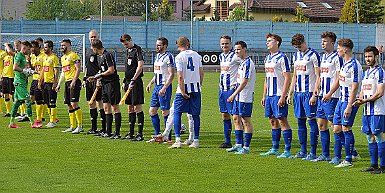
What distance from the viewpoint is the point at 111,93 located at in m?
17.4

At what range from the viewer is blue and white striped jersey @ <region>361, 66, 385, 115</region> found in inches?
484

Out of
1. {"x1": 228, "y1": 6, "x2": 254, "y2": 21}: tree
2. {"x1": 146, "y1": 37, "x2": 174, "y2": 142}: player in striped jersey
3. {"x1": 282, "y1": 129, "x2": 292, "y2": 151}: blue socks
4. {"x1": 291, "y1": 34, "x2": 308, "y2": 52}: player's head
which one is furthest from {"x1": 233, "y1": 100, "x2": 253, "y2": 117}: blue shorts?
{"x1": 228, "y1": 6, "x2": 254, "y2": 21}: tree

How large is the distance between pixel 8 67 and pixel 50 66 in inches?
131

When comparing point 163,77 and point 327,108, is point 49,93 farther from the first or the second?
point 327,108

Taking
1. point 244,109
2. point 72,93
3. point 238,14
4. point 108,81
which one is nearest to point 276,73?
point 244,109

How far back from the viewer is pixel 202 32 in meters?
56.7

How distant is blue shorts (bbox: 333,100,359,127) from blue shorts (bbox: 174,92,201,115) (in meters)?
3.40

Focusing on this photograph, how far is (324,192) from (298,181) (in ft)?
3.08

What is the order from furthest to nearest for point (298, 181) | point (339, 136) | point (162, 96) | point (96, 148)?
1. point (162, 96)
2. point (96, 148)
3. point (339, 136)
4. point (298, 181)

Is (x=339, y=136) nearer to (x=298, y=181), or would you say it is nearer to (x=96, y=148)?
(x=298, y=181)

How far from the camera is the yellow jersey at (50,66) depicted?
64.1 feet

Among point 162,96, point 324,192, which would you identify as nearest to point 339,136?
point 324,192

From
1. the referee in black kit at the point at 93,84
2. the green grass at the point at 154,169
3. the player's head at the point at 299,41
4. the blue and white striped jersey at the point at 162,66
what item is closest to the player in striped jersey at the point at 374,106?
the green grass at the point at 154,169

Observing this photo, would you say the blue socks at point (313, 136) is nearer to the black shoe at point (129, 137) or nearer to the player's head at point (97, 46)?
the black shoe at point (129, 137)
